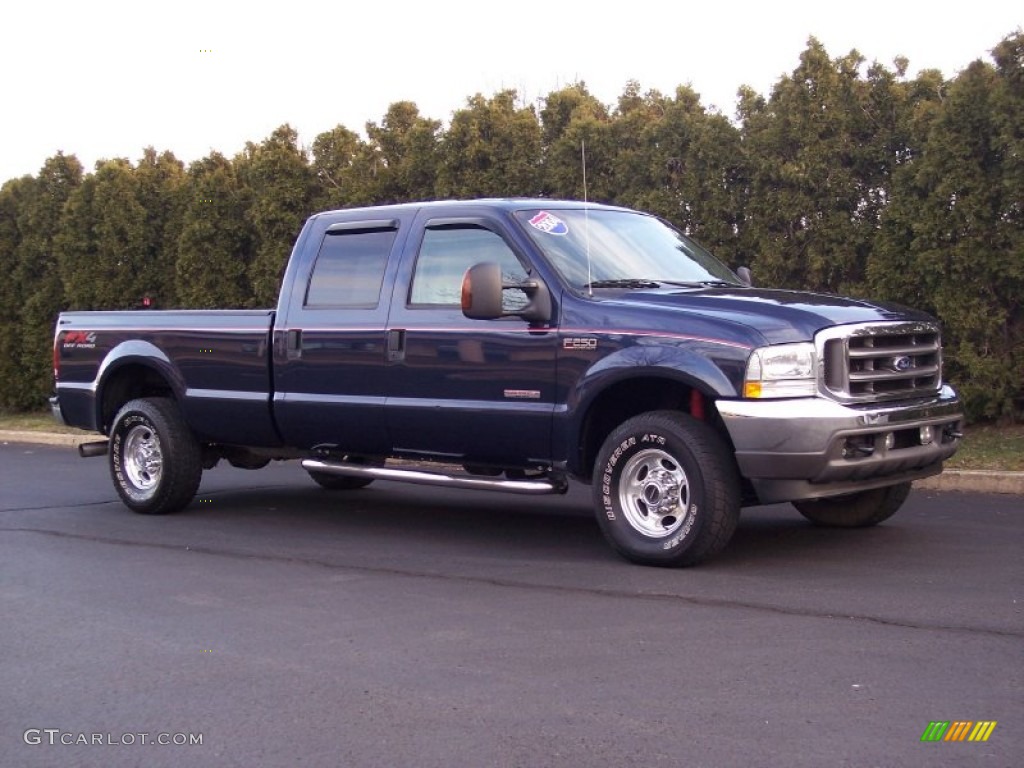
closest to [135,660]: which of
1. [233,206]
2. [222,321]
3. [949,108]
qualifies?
[222,321]

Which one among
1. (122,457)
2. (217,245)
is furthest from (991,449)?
(217,245)

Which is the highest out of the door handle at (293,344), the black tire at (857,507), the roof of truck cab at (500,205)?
the roof of truck cab at (500,205)

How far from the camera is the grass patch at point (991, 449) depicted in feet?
32.7

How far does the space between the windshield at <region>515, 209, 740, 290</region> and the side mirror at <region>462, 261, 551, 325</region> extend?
24 centimetres

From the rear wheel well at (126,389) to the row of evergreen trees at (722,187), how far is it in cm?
599

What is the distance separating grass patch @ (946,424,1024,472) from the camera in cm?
997

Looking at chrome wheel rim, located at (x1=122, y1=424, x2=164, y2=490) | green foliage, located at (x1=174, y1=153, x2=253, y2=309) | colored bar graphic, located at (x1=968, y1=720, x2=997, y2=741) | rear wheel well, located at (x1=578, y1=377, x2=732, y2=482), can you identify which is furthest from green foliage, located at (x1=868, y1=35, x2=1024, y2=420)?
green foliage, located at (x1=174, y1=153, x2=253, y2=309)

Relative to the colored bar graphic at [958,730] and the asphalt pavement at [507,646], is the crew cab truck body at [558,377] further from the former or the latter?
the colored bar graphic at [958,730]

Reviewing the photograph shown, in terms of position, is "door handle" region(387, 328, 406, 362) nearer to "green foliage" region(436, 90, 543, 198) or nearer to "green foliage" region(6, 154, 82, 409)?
"green foliage" region(436, 90, 543, 198)

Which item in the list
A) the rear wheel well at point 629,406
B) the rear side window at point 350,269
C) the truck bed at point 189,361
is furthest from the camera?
the truck bed at point 189,361

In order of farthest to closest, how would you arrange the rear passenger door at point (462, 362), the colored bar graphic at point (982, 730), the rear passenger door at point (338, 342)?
the rear passenger door at point (338, 342)
the rear passenger door at point (462, 362)
the colored bar graphic at point (982, 730)

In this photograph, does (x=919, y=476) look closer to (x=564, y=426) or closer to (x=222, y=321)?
(x=564, y=426)

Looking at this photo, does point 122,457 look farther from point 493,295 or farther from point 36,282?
point 36,282

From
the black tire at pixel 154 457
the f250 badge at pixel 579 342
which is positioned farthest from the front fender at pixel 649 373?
the black tire at pixel 154 457
